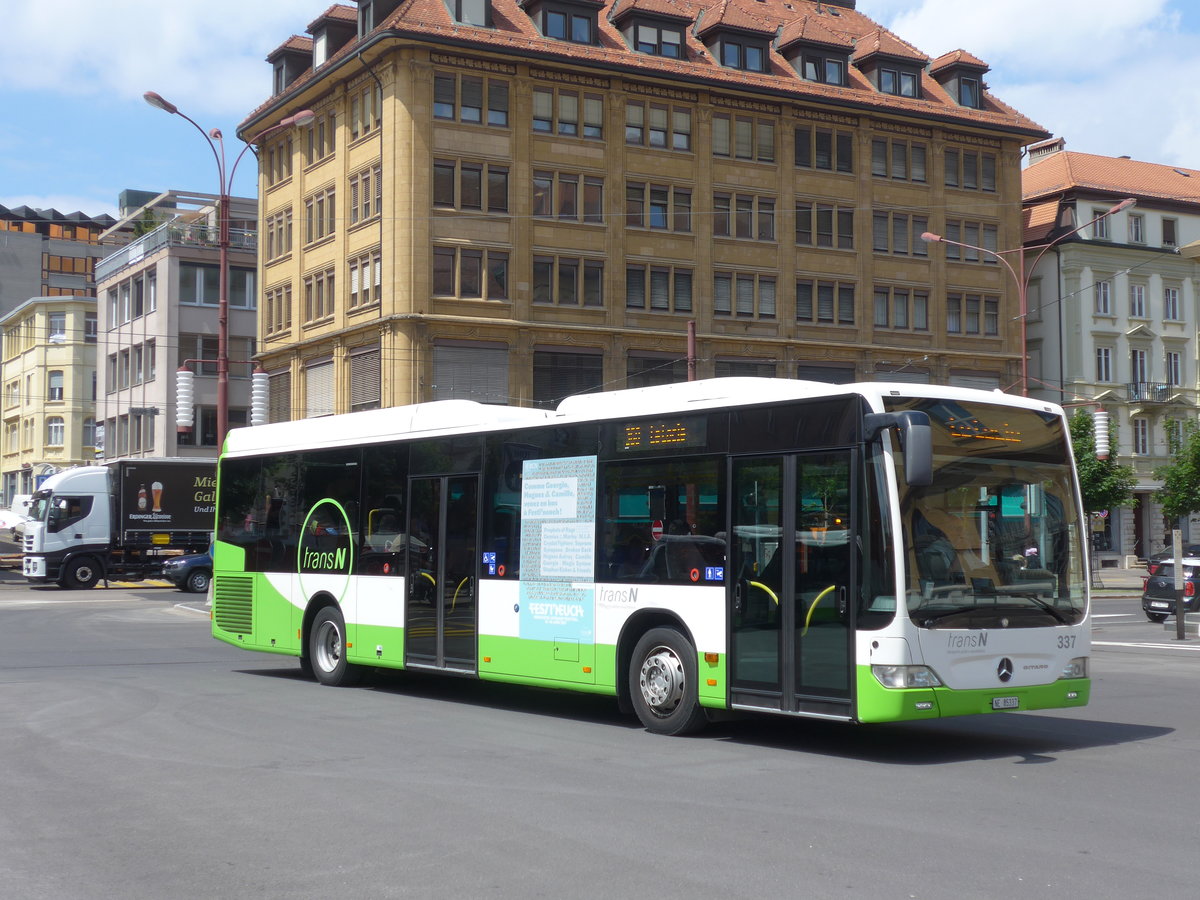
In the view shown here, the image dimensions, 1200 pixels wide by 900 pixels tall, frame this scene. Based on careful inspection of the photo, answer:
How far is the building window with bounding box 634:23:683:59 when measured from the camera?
51750 millimetres

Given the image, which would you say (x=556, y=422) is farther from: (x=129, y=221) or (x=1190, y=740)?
(x=129, y=221)

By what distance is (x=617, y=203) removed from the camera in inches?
1955

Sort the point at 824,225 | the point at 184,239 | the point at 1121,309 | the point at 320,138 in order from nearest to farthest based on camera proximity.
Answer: the point at 320,138, the point at 824,225, the point at 184,239, the point at 1121,309

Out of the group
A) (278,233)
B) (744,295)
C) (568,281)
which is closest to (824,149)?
(744,295)

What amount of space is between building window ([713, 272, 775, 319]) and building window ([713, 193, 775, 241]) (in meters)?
1.44

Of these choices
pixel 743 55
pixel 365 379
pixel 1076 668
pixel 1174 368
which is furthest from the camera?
pixel 1174 368

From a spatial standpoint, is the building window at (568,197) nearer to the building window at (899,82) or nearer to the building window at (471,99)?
the building window at (471,99)

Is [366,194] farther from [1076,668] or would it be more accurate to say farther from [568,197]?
[1076,668]

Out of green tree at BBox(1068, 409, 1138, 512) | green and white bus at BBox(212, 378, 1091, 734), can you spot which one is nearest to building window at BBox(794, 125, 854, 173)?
green tree at BBox(1068, 409, 1138, 512)

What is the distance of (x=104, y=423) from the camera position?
238 ft

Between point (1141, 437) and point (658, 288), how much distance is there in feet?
92.6

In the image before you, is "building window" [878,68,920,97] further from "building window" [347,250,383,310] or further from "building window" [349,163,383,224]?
"building window" [347,250,383,310]

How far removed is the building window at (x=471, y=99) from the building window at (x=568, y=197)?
7.76ft

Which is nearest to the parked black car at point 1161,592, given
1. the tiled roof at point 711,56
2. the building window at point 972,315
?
the building window at point 972,315
